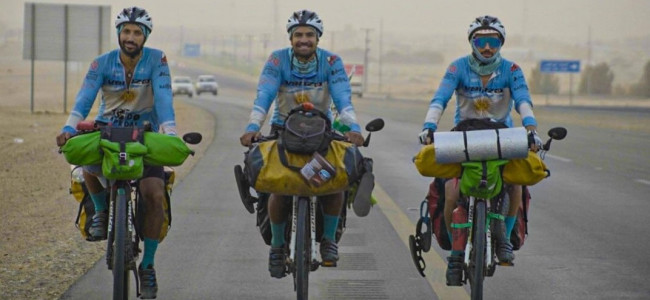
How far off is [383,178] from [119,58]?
10.9 metres

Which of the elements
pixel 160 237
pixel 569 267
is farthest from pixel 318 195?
pixel 569 267

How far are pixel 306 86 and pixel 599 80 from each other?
126 metres

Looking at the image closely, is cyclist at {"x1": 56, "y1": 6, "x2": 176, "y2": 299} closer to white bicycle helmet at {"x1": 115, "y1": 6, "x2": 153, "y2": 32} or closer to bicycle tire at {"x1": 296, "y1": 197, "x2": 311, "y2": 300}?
white bicycle helmet at {"x1": 115, "y1": 6, "x2": 153, "y2": 32}

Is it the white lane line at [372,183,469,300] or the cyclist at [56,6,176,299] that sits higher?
the cyclist at [56,6,176,299]

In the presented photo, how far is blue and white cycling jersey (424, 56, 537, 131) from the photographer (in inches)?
328

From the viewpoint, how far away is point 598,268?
9.78 m

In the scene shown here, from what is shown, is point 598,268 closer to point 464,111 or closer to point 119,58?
point 464,111

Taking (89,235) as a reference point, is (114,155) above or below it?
above

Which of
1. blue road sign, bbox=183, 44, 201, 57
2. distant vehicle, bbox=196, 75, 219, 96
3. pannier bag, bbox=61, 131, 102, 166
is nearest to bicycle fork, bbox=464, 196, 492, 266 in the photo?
pannier bag, bbox=61, 131, 102, 166

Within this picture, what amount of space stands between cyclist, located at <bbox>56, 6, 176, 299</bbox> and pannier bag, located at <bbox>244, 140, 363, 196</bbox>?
64cm

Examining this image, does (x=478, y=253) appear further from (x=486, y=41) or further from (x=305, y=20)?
(x=305, y=20)

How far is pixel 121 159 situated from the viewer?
727 cm

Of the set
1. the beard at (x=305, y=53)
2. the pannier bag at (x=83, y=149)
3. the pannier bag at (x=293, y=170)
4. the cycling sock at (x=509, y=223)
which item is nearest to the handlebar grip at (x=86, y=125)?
the pannier bag at (x=83, y=149)

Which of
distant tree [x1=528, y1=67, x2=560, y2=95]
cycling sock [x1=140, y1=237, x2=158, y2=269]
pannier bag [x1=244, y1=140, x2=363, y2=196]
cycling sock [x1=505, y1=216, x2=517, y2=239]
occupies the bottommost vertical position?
distant tree [x1=528, y1=67, x2=560, y2=95]
